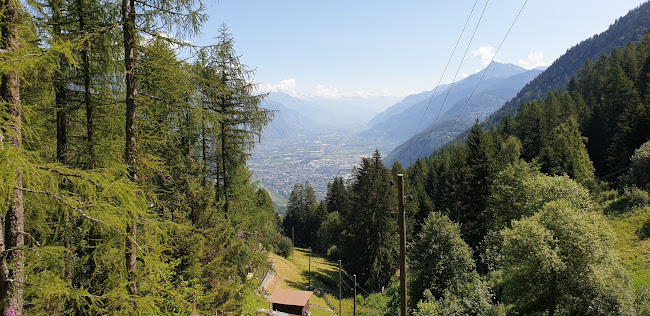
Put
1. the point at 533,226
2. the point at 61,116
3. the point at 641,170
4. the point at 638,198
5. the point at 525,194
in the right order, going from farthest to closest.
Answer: the point at 641,170 → the point at 638,198 → the point at 525,194 → the point at 533,226 → the point at 61,116

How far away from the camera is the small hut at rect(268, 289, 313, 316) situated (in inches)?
1109

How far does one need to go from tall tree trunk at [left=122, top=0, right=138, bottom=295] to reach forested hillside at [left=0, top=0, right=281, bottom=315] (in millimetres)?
25

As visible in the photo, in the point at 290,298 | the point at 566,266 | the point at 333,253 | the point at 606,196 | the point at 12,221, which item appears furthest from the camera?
the point at 333,253

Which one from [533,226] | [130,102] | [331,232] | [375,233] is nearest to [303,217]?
[331,232]

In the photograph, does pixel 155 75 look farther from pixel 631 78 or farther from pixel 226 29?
pixel 631 78

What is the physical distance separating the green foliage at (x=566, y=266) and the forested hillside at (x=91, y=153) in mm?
14797

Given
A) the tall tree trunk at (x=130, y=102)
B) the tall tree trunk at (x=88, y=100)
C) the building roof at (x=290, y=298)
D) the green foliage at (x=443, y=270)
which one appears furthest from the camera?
the building roof at (x=290, y=298)

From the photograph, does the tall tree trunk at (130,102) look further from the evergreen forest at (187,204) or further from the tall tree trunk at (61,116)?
the tall tree trunk at (61,116)

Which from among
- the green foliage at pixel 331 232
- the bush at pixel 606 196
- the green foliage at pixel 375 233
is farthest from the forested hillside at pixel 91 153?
the green foliage at pixel 331 232

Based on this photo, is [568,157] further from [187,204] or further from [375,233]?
[187,204]

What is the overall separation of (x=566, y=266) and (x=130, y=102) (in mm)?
18163

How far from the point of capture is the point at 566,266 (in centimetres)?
1478

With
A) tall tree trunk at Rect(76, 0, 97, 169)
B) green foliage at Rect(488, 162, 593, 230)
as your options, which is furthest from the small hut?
tall tree trunk at Rect(76, 0, 97, 169)

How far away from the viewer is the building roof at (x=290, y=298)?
2851cm
